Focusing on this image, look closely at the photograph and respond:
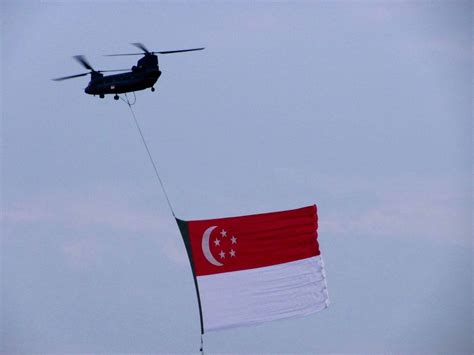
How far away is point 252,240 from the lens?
68.1 m

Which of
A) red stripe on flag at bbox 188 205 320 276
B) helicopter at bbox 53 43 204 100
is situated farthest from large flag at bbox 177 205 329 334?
helicopter at bbox 53 43 204 100

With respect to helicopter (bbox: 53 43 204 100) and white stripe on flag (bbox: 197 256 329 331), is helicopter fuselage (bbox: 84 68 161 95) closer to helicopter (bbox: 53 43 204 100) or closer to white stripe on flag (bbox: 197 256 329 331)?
helicopter (bbox: 53 43 204 100)

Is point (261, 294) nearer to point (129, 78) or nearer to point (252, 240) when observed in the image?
point (252, 240)

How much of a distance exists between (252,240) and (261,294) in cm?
323

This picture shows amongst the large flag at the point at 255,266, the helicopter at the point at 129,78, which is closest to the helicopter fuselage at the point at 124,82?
the helicopter at the point at 129,78

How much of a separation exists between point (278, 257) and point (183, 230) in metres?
5.99

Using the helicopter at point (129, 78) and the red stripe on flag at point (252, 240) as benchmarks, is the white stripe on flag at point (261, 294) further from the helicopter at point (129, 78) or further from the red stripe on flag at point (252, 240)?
the helicopter at point (129, 78)

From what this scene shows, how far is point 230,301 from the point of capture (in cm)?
6594

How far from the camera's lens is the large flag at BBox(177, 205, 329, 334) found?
65.8 meters

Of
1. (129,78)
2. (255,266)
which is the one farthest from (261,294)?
(129,78)

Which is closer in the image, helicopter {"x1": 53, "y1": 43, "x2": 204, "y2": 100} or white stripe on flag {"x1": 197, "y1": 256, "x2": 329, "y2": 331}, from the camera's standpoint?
white stripe on flag {"x1": 197, "y1": 256, "x2": 329, "y2": 331}

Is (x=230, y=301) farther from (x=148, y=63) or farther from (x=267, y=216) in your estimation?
(x=148, y=63)

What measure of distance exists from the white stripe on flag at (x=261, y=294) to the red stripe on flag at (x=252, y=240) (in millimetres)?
451

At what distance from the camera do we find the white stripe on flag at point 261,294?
6531 cm
